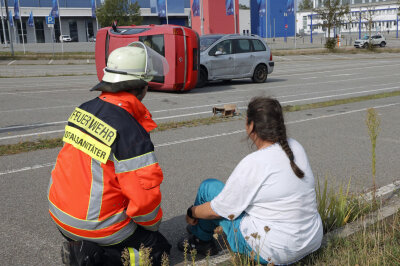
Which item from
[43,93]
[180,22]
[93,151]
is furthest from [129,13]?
Answer: [93,151]

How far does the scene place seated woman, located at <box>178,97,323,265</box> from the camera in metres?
2.85

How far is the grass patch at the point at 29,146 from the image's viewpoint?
721 centimetres

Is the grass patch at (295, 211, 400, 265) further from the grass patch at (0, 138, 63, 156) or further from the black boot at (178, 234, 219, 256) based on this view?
the grass patch at (0, 138, 63, 156)

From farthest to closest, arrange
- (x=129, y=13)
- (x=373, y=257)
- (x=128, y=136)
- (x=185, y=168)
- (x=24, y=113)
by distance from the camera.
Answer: (x=129, y=13) < (x=24, y=113) < (x=185, y=168) < (x=373, y=257) < (x=128, y=136)

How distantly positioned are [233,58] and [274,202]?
14.8 metres

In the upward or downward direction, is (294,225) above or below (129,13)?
below

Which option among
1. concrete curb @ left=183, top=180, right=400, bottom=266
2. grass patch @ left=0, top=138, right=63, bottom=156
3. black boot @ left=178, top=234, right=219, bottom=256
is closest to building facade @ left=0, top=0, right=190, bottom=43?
grass patch @ left=0, top=138, right=63, bottom=156

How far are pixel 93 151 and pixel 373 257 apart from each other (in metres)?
1.90

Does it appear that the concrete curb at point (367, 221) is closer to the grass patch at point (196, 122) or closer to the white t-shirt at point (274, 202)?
the white t-shirt at point (274, 202)

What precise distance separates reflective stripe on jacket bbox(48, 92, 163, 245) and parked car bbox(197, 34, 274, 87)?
13648mm

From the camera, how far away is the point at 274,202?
9.47 feet

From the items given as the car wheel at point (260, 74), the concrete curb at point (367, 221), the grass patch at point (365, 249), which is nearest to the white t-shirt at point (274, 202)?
the grass patch at point (365, 249)

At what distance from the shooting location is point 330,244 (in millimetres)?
3328

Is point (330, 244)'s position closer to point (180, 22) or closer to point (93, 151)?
point (93, 151)
